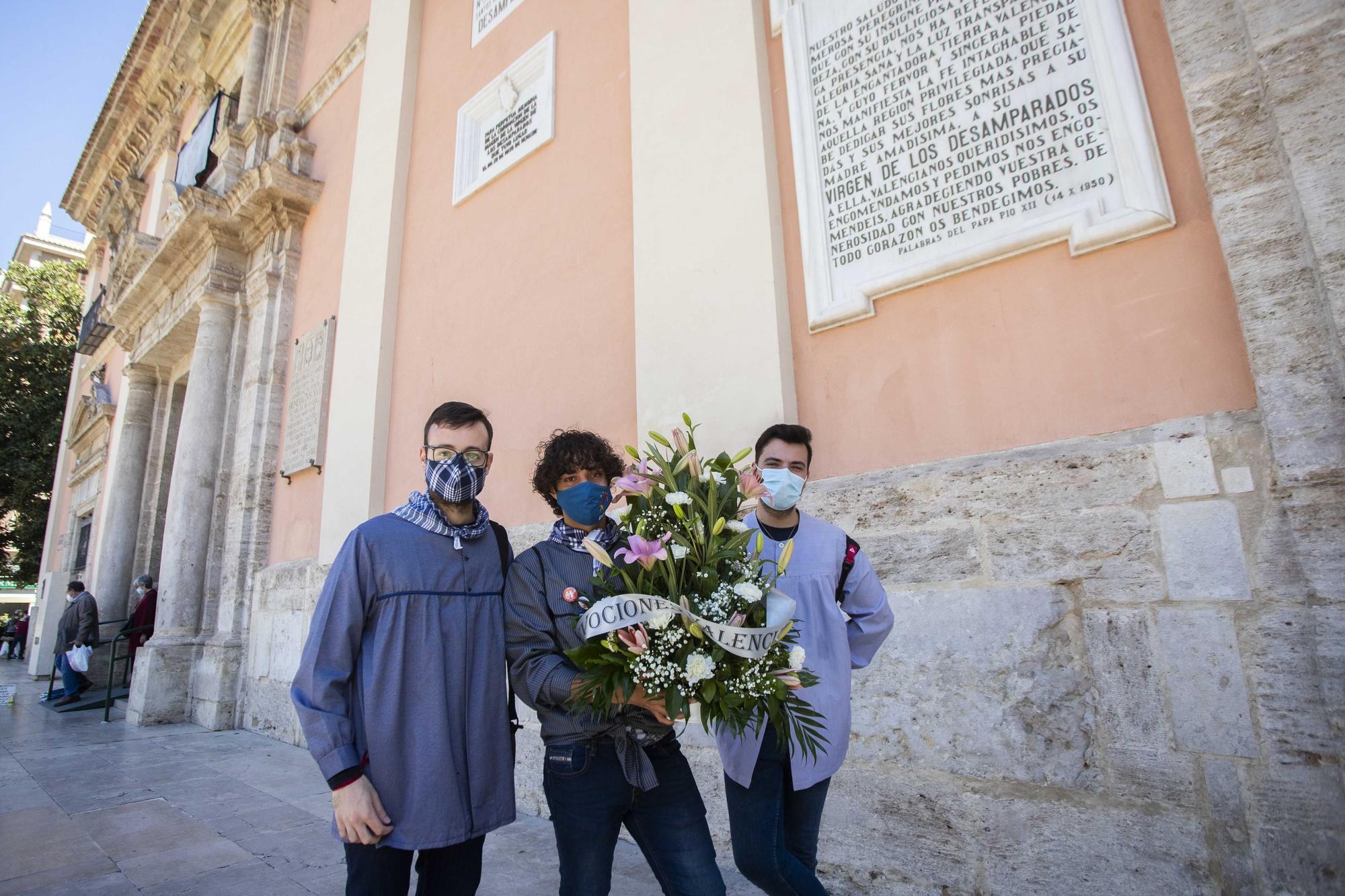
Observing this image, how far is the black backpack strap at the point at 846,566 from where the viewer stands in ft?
7.24

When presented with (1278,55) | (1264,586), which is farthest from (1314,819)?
(1278,55)

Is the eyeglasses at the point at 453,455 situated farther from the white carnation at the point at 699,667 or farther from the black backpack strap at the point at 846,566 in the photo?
the black backpack strap at the point at 846,566

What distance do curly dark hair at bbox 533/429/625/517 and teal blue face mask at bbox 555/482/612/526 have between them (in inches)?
2.0

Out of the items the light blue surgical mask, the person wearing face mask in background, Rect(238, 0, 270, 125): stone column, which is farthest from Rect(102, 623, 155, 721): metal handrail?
the light blue surgical mask

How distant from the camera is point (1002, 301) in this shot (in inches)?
115

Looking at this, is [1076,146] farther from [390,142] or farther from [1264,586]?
[390,142]

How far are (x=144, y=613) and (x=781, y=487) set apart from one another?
10.2 m

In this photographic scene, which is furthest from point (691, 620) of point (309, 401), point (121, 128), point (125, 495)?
point (121, 128)

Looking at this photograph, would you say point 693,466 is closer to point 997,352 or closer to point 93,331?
point 997,352

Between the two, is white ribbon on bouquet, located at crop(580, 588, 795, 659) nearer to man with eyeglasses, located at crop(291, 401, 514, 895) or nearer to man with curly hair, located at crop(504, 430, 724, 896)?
man with curly hair, located at crop(504, 430, 724, 896)

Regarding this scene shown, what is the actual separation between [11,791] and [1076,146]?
6.88 m

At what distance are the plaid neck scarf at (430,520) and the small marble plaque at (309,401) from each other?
5.77 meters

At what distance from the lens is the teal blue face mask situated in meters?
1.96

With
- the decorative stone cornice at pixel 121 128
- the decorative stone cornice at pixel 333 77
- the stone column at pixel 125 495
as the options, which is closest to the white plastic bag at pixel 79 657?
the stone column at pixel 125 495
